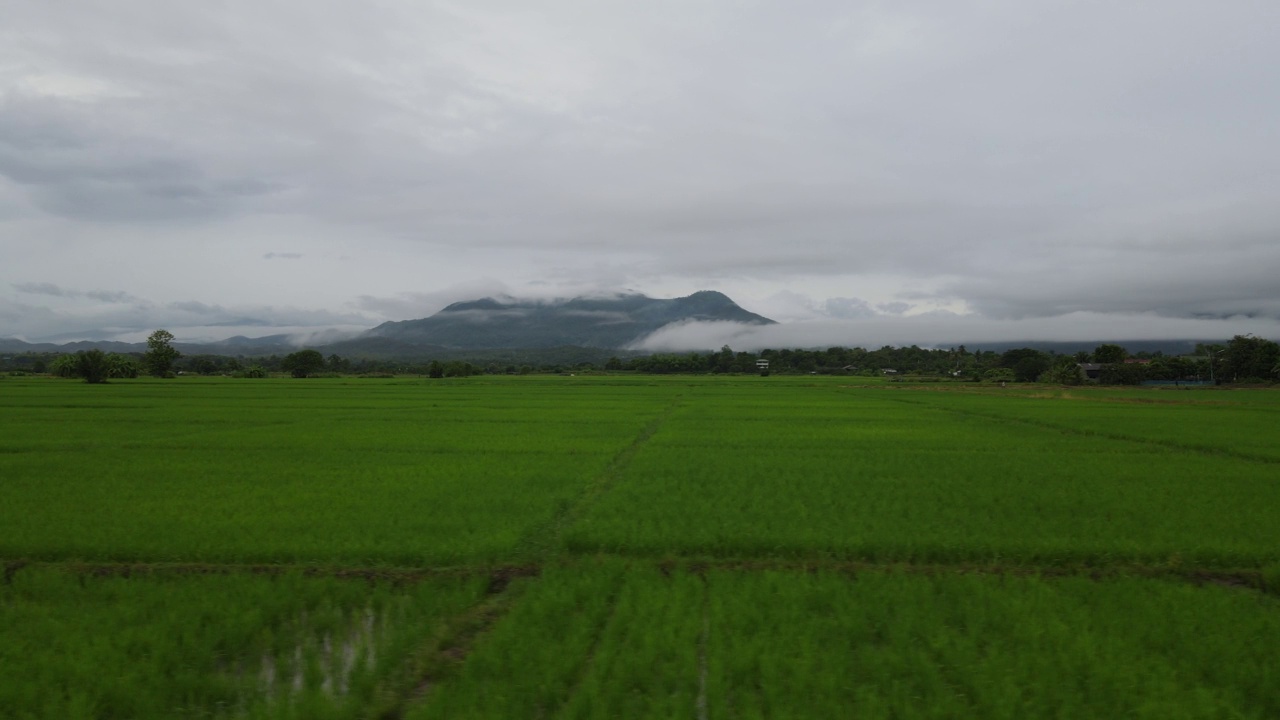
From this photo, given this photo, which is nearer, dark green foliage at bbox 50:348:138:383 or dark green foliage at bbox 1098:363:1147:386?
dark green foliage at bbox 50:348:138:383

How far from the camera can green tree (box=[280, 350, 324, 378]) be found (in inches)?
3659

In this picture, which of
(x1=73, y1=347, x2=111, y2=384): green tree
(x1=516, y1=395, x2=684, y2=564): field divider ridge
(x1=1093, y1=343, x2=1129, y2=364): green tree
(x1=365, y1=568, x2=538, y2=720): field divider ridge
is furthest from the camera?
(x1=1093, y1=343, x2=1129, y2=364): green tree

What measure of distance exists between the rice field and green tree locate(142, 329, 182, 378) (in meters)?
86.7

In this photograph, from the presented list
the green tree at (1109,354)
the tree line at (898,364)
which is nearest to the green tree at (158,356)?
the tree line at (898,364)

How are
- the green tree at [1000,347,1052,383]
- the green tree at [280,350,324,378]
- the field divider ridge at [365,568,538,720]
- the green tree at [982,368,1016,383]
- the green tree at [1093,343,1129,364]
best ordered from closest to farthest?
the field divider ridge at [365,568,538,720] → the green tree at [982,368,1016,383] → the green tree at [1000,347,1052,383] → the green tree at [1093,343,1129,364] → the green tree at [280,350,324,378]

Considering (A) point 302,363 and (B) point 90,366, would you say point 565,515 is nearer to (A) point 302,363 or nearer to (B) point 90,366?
(B) point 90,366

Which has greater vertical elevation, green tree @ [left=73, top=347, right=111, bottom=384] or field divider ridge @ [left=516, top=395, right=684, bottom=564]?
green tree @ [left=73, top=347, right=111, bottom=384]

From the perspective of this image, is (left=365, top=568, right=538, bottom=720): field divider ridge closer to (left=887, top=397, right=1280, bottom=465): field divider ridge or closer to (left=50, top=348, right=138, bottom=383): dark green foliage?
(left=887, top=397, right=1280, bottom=465): field divider ridge

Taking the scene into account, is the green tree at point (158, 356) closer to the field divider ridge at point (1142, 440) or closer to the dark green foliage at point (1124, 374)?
the field divider ridge at point (1142, 440)

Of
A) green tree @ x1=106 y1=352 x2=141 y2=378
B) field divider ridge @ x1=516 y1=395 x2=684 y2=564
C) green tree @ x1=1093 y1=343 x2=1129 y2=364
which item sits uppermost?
green tree @ x1=1093 y1=343 x2=1129 y2=364

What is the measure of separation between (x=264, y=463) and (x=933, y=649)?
45.3ft

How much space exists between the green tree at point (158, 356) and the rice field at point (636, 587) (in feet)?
285

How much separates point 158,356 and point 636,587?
102 metres

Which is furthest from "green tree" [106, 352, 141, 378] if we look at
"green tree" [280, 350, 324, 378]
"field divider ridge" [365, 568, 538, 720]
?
"field divider ridge" [365, 568, 538, 720]
